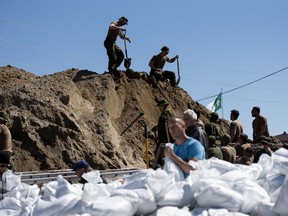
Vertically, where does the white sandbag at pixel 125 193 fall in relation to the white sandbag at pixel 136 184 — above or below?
below

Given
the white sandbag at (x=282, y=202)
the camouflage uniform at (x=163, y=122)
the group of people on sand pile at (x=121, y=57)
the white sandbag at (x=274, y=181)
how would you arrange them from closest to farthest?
1. the white sandbag at (x=282, y=202)
2. the white sandbag at (x=274, y=181)
3. the camouflage uniform at (x=163, y=122)
4. the group of people on sand pile at (x=121, y=57)

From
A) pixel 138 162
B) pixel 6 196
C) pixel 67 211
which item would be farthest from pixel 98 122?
pixel 67 211

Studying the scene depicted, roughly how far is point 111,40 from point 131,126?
2.57 metres

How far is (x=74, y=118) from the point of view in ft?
51.6

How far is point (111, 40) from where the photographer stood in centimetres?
1878

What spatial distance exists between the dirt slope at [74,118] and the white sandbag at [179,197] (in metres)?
9.34

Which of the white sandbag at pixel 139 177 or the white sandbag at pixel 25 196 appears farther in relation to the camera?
the white sandbag at pixel 25 196

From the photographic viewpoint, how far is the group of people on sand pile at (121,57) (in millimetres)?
18500

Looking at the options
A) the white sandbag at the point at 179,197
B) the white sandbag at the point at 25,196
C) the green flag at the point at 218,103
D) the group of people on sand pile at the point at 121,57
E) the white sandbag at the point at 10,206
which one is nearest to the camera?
the white sandbag at the point at 179,197

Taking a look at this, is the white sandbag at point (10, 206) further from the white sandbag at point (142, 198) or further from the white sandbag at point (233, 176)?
the white sandbag at point (233, 176)

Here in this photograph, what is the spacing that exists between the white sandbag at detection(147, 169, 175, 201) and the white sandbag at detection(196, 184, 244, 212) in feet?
0.97

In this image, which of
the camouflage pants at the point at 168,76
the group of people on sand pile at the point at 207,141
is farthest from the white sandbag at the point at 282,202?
the camouflage pants at the point at 168,76

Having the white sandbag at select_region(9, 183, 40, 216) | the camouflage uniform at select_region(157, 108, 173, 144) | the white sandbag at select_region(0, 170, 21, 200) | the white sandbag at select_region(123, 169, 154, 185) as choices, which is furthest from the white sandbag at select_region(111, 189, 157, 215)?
the camouflage uniform at select_region(157, 108, 173, 144)

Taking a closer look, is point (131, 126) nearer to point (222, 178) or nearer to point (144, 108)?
point (144, 108)
